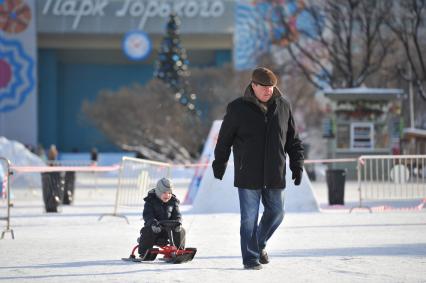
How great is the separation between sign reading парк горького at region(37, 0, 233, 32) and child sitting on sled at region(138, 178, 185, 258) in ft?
201

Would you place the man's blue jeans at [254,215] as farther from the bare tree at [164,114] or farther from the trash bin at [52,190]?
the bare tree at [164,114]

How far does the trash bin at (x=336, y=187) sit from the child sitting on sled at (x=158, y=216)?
36.7 ft

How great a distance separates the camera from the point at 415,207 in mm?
18906

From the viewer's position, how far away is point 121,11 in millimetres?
70250

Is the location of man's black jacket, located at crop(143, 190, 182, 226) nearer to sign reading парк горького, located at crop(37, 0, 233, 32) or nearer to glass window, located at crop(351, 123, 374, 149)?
glass window, located at crop(351, 123, 374, 149)

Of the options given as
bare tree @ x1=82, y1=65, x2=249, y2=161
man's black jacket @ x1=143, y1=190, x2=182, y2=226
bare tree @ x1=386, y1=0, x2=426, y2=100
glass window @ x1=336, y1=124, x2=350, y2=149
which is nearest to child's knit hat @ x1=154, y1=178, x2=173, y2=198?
man's black jacket @ x1=143, y1=190, x2=182, y2=226

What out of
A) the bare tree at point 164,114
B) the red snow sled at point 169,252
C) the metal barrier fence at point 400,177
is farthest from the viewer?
the bare tree at point 164,114

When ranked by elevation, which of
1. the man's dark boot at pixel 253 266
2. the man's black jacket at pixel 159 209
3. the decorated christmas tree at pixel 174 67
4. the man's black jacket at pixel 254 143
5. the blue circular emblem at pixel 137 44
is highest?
the blue circular emblem at pixel 137 44

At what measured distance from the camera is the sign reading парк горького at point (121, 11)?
6975cm

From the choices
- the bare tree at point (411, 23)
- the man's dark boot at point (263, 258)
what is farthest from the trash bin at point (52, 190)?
the bare tree at point (411, 23)

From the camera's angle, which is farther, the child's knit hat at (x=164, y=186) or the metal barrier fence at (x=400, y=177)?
the metal barrier fence at (x=400, y=177)

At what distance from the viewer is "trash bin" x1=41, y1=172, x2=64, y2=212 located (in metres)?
18.9

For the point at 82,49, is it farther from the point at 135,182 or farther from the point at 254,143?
the point at 254,143

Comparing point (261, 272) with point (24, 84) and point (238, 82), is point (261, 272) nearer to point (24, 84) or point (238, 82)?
point (238, 82)
